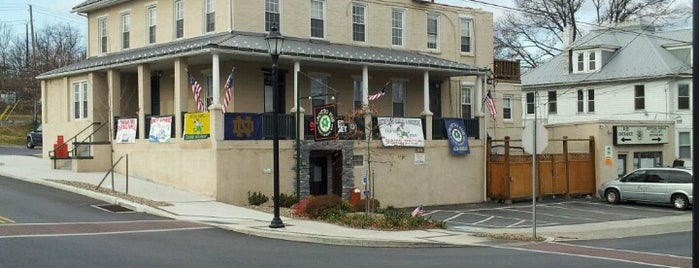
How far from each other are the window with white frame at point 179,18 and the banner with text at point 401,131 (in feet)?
28.9

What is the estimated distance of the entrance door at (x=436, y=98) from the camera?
34.7 m

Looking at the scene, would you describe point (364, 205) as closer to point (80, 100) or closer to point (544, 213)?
point (544, 213)

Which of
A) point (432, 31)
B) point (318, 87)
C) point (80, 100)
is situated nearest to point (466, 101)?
point (432, 31)

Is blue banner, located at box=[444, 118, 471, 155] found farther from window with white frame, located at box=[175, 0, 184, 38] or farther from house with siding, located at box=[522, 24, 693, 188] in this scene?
window with white frame, located at box=[175, 0, 184, 38]

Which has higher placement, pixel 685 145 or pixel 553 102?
pixel 553 102

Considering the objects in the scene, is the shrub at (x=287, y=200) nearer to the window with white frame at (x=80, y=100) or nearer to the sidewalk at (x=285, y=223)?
the sidewalk at (x=285, y=223)

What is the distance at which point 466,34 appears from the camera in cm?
3634

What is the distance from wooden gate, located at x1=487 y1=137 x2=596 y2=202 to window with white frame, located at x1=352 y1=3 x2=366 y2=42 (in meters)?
7.06

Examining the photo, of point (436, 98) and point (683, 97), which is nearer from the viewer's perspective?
point (436, 98)

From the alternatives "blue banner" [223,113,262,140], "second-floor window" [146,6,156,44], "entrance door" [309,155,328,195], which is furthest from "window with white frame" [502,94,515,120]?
"second-floor window" [146,6,156,44]

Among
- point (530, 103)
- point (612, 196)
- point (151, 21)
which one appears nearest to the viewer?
point (151, 21)

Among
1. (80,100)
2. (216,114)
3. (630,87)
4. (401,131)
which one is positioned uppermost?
(630,87)

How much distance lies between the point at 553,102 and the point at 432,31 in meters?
19.1

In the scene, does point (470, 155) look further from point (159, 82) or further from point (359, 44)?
point (159, 82)
